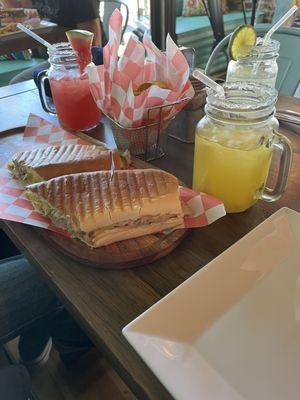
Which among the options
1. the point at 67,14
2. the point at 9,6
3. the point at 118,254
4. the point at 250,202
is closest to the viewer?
the point at 118,254

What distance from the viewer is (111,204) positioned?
61 cm

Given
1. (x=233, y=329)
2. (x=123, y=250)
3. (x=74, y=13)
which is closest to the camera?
(x=233, y=329)

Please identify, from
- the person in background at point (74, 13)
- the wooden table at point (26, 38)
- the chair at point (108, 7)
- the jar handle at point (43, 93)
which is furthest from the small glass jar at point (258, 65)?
the chair at point (108, 7)

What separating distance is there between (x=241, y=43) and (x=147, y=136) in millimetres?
383

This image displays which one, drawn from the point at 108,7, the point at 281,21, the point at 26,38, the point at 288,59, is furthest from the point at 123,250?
the point at 108,7

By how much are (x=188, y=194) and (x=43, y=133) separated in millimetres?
513

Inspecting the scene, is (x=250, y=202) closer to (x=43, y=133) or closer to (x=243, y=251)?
(x=243, y=251)

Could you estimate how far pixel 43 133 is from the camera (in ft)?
3.25

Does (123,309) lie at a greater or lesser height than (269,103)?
lesser

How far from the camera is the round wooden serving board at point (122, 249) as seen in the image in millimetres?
586

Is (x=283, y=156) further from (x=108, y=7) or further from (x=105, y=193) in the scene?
(x=108, y=7)

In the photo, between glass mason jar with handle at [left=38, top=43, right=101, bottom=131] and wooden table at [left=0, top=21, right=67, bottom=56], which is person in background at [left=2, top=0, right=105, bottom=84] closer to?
wooden table at [left=0, top=21, right=67, bottom=56]

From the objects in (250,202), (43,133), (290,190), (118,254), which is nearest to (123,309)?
(118,254)

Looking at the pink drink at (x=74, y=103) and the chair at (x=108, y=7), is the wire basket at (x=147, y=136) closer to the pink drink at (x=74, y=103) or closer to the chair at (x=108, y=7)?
the pink drink at (x=74, y=103)
